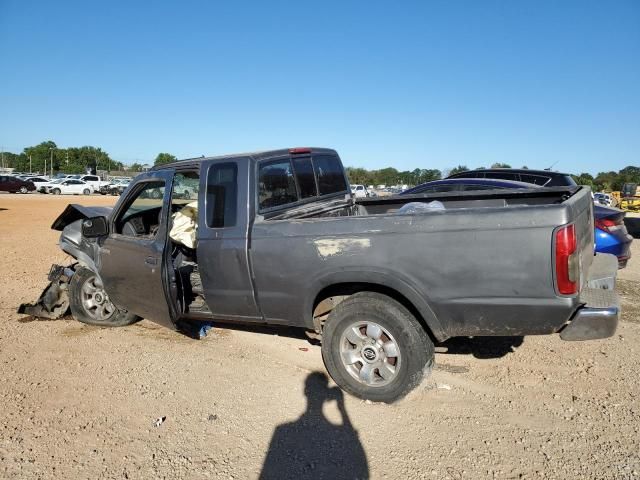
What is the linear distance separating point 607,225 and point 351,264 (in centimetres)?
475

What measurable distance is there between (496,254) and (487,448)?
Answer: 1237 mm

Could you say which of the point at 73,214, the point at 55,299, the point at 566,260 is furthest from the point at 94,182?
the point at 566,260

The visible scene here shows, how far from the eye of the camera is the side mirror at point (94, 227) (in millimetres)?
4586

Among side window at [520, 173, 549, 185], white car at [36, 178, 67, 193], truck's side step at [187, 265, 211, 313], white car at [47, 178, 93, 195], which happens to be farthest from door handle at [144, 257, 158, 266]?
white car at [36, 178, 67, 193]

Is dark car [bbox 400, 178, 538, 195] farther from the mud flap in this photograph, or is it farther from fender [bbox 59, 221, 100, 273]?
the mud flap

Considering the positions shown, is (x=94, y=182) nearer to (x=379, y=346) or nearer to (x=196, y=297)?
(x=196, y=297)

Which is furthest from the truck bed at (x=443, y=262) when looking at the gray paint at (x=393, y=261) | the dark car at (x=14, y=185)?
the dark car at (x=14, y=185)

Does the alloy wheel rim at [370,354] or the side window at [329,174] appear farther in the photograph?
the side window at [329,174]

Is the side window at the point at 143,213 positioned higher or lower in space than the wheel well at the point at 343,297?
higher

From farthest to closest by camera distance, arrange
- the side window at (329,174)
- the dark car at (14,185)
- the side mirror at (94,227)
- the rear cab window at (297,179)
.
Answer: the dark car at (14,185), the side window at (329,174), the side mirror at (94,227), the rear cab window at (297,179)

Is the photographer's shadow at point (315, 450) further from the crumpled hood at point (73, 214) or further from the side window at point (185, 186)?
the crumpled hood at point (73, 214)

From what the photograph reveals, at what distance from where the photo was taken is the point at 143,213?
5402 millimetres

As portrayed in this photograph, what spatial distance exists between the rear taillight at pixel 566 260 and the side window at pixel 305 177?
2.35 meters

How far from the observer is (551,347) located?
4496 mm
